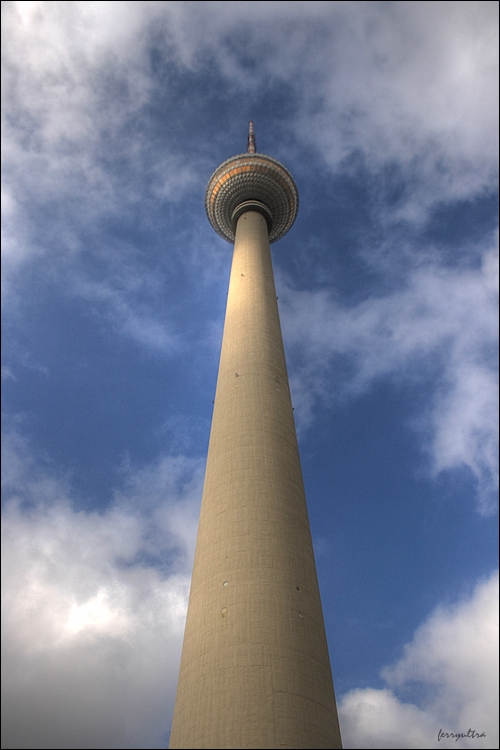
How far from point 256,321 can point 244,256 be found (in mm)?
9256

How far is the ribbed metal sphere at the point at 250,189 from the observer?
52.1 m

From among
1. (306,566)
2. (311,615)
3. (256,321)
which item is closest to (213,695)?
(311,615)

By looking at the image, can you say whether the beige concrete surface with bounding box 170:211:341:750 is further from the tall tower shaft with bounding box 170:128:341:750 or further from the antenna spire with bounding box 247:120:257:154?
the antenna spire with bounding box 247:120:257:154

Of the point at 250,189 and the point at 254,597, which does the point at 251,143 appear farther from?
the point at 254,597

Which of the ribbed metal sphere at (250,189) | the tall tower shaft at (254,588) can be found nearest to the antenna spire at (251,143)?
the ribbed metal sphere at (250,189)

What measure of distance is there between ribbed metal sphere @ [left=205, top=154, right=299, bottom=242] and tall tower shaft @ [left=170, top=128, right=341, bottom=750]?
20295 mm

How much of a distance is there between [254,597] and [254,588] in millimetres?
387

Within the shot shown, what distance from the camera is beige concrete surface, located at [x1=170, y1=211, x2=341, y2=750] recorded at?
1845cm

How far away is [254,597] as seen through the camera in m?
21.4

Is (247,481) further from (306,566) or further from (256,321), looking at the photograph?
(256,321)

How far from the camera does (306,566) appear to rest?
79.5 ft

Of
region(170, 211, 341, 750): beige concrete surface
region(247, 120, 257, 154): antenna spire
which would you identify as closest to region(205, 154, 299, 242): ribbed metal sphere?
region(247, 120, 257, 154): antenna spire

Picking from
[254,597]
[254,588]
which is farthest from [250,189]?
[254,597]

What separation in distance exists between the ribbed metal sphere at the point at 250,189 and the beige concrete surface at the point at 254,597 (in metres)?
24.3
